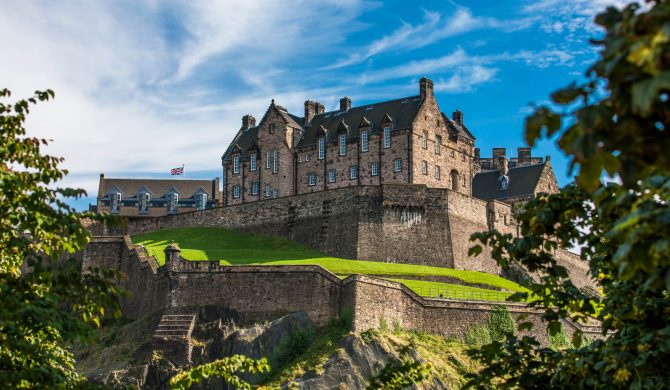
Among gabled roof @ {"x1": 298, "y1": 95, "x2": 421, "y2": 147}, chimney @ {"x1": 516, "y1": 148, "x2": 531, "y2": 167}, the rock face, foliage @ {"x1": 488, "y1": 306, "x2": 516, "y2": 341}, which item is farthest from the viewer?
chimney @ {"x1": 516, "y1": 148, "x2": 531, "y2": 167}

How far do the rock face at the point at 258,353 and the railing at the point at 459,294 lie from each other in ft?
24.9

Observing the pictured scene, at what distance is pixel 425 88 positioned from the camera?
7250cm

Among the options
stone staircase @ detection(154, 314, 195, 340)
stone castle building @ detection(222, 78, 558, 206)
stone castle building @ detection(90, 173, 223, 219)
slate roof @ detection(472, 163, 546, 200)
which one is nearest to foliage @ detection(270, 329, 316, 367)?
stone staircase @ detection(154, 314, 195, 340)

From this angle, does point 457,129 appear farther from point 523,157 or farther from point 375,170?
point 523,157

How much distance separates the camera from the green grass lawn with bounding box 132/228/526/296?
188ft

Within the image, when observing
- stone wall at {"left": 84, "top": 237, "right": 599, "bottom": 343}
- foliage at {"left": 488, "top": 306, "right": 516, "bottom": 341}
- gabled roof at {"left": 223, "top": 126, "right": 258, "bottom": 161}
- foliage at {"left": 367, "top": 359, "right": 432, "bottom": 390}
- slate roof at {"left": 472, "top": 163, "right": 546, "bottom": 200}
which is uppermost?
gabled roof at {"left": 223, "top": 126, "right": 258, "bottom": 161}

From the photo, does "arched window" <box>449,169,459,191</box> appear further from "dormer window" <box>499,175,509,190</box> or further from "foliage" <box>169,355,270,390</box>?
"foliage" <box>169,355,270,390</box>

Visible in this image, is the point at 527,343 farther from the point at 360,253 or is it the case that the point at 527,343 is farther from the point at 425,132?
the point at 425,132

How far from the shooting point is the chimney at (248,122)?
85.9 metres

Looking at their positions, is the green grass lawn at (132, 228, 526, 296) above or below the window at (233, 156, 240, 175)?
below

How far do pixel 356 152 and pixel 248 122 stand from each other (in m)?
17.0

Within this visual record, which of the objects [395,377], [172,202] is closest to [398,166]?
[172,202]

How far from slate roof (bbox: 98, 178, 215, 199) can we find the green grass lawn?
1385 inches

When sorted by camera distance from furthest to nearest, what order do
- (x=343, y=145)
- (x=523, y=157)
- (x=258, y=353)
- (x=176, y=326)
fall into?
(x=523, y=157)
(x=343, y=145)
(x=176, y=326)
(x=258, y=353)
